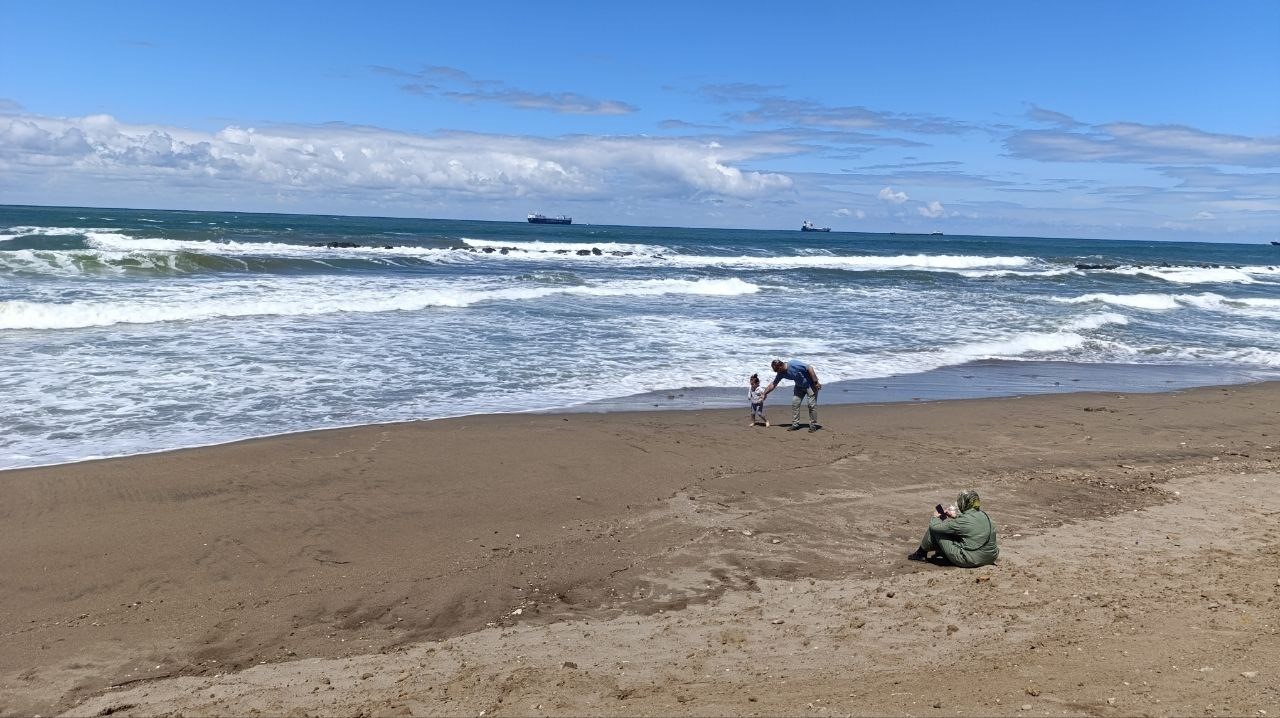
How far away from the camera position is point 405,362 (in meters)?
15.6

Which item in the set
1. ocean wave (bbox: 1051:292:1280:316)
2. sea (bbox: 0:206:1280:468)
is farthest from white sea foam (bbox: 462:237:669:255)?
ocean wave (bbox: 1051:292:1280:316)

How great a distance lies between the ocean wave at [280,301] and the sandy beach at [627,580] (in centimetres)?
1086

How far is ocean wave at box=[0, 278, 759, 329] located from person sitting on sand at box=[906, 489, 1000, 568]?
1698cm

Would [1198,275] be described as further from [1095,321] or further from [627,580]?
[627,580]

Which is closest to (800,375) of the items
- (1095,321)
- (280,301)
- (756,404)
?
(756,404)

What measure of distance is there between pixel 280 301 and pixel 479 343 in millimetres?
7478

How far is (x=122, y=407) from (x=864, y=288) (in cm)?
2996

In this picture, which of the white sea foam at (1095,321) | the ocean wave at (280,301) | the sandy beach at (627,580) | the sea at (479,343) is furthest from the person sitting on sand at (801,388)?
the white sea foam at (1095,321)

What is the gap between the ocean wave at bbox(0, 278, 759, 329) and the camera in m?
18.3

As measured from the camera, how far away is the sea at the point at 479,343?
12133mm

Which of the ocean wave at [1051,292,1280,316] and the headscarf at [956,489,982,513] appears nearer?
the headscarf at [956,489,982,513]

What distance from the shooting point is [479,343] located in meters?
18.0

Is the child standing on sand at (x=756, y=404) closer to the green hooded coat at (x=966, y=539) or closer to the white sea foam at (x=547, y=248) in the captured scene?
the green hooded coat at (x=966, y=539)

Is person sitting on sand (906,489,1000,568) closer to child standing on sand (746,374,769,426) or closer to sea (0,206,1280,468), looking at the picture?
child standing on sand (746,374,769,426)
